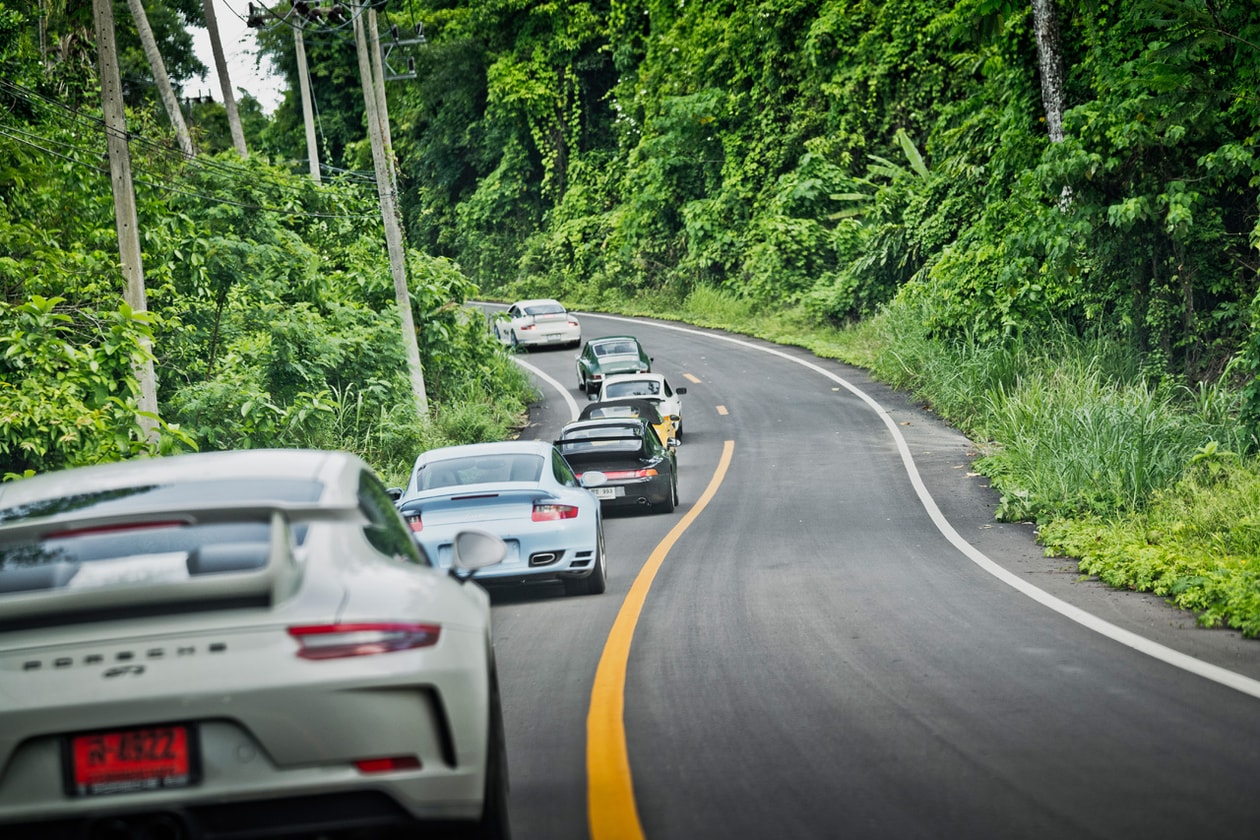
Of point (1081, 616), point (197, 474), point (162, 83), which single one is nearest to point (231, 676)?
point (197, 474)

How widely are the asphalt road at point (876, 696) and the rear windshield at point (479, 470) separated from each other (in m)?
1.13

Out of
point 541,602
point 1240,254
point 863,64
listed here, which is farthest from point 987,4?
point 863,64

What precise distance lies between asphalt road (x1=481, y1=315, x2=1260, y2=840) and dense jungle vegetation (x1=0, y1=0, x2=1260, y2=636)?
142 centimetres

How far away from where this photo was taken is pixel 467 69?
68562mm

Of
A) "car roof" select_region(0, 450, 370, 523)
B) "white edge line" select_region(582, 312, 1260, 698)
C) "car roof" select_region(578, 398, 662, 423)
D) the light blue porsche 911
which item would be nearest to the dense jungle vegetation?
"white edge line" select_region(582, 312, 1260, 698)

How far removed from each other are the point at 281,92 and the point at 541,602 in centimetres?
6631

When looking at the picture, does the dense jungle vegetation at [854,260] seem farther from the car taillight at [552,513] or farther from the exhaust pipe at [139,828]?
the exhaust pipe at [139,828]

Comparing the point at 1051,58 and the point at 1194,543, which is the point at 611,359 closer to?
the point at 1051,58

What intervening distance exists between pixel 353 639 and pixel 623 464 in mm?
14220

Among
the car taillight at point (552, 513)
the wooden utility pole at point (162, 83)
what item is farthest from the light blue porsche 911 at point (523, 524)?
the wooden utility pole at point (162, 83)

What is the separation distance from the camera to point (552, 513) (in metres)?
11.4

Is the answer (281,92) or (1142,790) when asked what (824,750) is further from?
(281,92)

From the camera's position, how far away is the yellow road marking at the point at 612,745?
5.18 m

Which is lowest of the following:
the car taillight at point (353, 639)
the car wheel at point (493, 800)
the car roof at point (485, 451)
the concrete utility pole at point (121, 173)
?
the car roof at point (485, 451)
